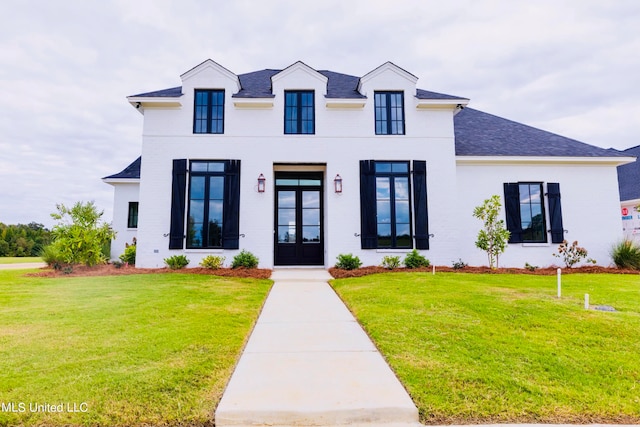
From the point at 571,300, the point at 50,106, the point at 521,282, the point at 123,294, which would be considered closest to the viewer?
the point at 571,300

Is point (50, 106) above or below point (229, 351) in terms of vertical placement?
above

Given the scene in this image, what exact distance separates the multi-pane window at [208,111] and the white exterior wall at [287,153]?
19 centimetres

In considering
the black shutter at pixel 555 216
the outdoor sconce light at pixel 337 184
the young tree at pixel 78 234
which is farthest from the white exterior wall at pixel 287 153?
the black shutter at pixel 555 216

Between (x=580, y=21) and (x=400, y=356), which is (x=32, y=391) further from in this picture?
(x=580, y=21)

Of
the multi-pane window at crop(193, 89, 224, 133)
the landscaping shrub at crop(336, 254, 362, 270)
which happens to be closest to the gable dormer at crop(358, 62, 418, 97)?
the multi-pane window at crop(193, 89, 224, 133)

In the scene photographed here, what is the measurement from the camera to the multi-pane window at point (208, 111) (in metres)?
10.6

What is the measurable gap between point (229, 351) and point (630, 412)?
3.42 metres

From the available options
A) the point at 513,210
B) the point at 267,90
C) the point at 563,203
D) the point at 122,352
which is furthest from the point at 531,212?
the point at 122,352

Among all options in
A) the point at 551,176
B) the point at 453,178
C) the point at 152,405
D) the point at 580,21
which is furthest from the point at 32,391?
the point at 580,21

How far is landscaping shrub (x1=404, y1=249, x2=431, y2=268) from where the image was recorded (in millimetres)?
10094

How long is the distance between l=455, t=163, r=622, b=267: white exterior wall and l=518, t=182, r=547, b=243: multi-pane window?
17 cm

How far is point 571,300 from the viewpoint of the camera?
5.57 m

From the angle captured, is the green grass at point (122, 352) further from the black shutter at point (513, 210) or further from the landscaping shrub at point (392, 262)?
the black shutter at point (513, 210)

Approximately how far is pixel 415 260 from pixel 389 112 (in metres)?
4.91
